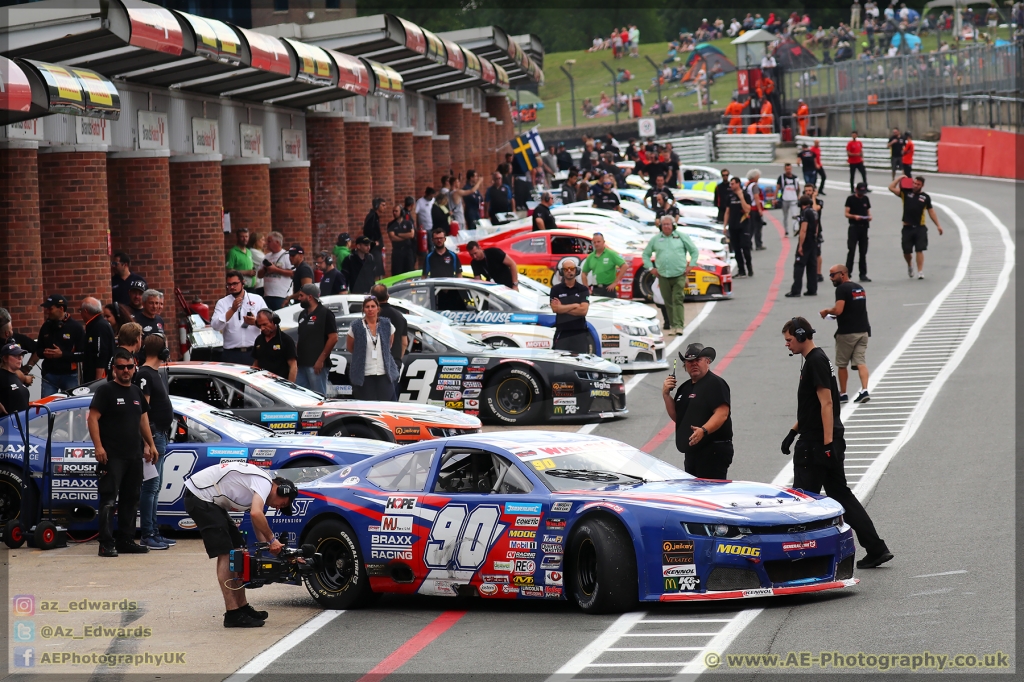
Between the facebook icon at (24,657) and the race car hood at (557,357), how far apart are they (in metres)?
8.98

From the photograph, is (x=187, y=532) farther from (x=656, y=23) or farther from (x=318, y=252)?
(x=656, y=23)

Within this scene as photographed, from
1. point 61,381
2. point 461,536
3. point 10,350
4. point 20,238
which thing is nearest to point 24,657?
point 461,536

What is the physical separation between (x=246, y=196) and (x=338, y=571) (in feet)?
50.2

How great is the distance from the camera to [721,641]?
855 cm

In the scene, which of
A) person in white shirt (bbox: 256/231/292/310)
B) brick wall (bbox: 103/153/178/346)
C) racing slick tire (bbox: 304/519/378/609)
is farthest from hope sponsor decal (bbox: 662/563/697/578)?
person in white shirt (bbox: 256/231/292/310)

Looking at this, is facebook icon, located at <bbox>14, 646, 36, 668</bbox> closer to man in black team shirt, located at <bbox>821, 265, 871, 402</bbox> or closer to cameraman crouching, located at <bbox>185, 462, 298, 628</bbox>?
cameraman crouching, located at <bbox>185, 462, 298, 628</bbox>

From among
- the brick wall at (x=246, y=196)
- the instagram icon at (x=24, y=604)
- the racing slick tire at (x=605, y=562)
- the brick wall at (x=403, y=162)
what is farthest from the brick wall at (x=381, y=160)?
the racing slick tire at (x=605, y=562)

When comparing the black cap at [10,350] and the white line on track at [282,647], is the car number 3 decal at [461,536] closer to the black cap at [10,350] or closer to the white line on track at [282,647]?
the white line on track at [282,647]

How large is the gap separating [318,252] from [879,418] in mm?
14575

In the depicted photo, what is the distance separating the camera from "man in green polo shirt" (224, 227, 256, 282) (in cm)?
2161

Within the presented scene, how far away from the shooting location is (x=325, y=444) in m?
13.1

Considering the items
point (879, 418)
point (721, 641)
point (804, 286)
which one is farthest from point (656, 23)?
point (721, 641)

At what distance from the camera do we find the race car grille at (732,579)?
363 inches

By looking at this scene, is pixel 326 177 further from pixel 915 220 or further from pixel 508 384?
pixel 508 384
